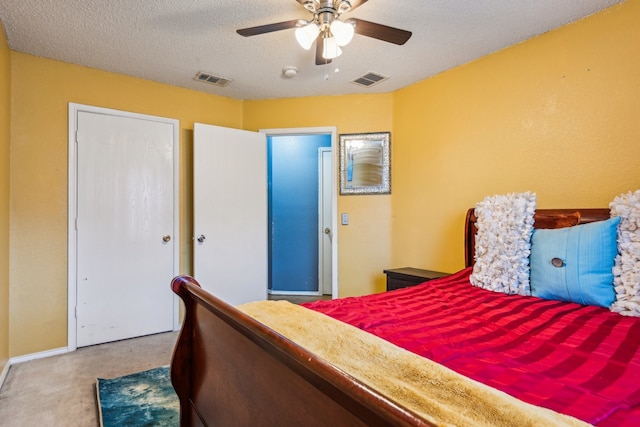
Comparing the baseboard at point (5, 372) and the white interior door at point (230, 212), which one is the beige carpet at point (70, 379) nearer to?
the baseboard at point (5, 372)

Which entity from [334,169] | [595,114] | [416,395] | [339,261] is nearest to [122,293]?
[339,261]

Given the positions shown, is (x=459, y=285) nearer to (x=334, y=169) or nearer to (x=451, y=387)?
(x=451, y=387)

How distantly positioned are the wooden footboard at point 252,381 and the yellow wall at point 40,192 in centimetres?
202

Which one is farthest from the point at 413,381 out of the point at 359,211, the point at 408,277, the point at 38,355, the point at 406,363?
the point at 38,355

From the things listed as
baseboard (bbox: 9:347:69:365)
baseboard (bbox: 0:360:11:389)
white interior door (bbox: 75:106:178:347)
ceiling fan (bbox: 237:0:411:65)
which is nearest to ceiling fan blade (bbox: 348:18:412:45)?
ceiling fan (bbox: 237:0:411:65)

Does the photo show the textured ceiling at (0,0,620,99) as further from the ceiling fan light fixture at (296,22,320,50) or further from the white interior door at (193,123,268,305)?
the white interior door at (193,123,268,305)

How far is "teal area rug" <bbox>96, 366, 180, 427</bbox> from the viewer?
182 cm

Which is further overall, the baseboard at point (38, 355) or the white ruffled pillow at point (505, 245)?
the baseboard at point (38, 355)

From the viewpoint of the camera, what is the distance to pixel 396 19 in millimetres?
2227

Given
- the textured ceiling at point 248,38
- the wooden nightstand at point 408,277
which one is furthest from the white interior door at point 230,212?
the wooden nightstand at point 408,277

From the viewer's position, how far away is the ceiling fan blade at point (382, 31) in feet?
5.97

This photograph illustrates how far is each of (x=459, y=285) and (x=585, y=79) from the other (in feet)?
4.91

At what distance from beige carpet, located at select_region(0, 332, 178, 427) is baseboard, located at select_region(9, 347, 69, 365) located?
0.05 meters

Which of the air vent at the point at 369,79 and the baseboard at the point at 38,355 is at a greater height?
the air vent at the point at 369,79
